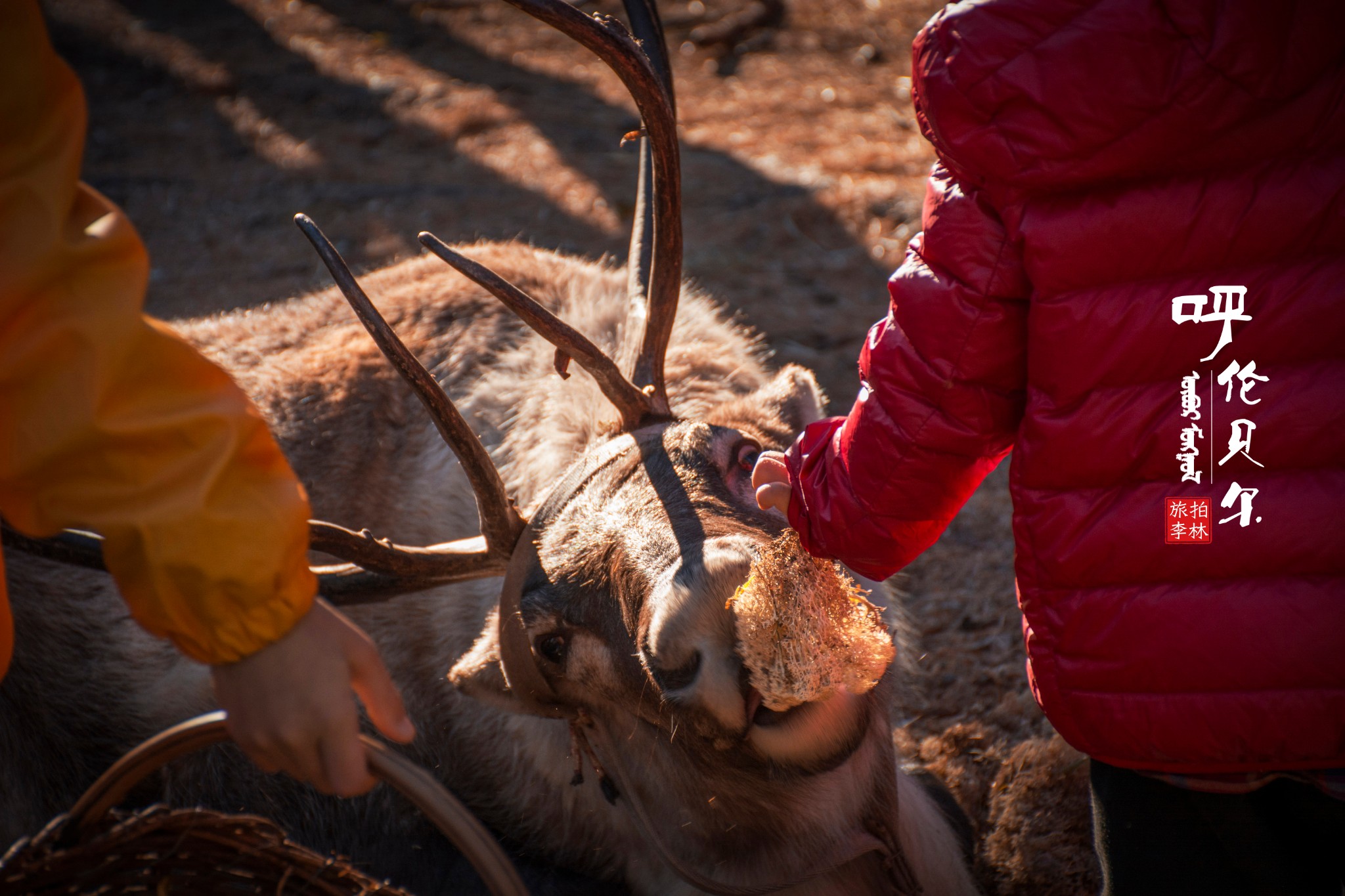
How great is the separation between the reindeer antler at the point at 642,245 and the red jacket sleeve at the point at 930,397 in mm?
750

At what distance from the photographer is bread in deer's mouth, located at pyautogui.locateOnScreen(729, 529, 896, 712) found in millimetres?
1690

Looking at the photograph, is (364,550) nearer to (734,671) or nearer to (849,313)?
(734,671)

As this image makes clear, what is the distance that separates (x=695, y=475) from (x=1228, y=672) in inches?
42.1

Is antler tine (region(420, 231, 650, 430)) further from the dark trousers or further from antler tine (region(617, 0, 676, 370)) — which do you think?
the dark trousers

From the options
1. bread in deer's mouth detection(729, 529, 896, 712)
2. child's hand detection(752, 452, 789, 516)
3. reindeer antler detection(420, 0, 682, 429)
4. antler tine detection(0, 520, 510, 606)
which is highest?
reindeer antler detection(420, 0, 682, 429)

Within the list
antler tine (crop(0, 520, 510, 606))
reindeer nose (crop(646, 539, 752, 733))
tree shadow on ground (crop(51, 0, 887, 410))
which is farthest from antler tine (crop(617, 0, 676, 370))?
tree shadow on ground (crop(51, 0, 887, 410))

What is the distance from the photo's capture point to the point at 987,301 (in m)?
1.62

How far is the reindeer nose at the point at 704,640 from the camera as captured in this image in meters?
1.76

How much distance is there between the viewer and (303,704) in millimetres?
A: 1299

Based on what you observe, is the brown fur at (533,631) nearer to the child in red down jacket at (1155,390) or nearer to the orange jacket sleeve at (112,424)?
the child in red down jacket at (1155,390)

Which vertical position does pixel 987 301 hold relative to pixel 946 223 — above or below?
below

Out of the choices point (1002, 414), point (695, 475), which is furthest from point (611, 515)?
point (1002, 414)

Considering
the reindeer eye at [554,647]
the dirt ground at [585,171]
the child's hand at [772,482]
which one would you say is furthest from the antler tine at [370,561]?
the dirt ground at [585,171]

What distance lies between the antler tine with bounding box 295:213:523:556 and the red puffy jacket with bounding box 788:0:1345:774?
3.25ft
